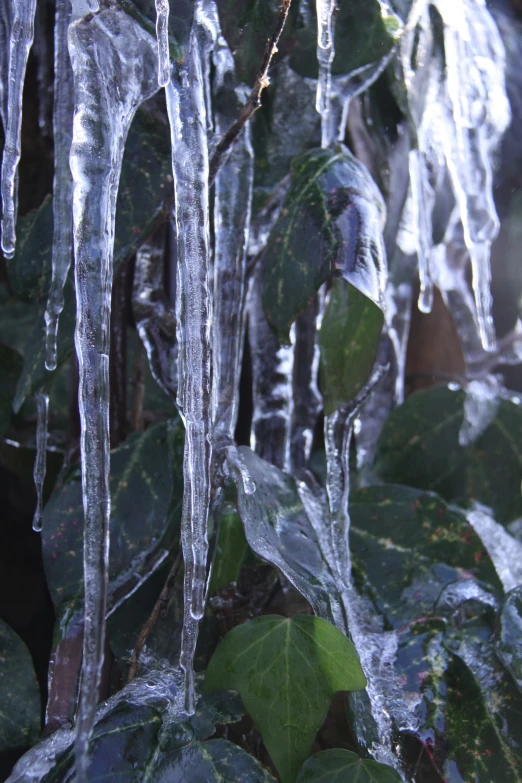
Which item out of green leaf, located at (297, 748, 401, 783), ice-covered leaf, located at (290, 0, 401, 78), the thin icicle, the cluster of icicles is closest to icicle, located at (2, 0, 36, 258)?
the cluster of icicles

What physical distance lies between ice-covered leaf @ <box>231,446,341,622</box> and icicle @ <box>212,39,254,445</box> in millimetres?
57

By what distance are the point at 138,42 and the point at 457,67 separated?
1.31ft

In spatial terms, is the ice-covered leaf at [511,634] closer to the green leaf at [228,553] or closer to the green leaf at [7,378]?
the green leaf at [228,553]

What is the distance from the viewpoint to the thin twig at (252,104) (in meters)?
0.50

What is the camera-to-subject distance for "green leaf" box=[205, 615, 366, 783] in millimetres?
471

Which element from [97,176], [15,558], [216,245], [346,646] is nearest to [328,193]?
[216,245]

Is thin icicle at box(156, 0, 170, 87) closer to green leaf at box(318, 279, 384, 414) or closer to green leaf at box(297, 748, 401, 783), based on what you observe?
green leaf at box(318, 279, 384, 414)

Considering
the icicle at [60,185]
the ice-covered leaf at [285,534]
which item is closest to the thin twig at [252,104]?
the icicle at [60,185]

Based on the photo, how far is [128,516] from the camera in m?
0.63

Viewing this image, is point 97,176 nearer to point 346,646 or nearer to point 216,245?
point 216,245

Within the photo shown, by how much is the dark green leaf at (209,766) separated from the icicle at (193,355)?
46mm

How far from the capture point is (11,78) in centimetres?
55

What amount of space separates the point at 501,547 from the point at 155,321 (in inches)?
18.0

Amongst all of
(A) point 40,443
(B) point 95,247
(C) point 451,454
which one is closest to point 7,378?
(A) point 40,443
